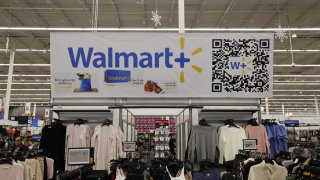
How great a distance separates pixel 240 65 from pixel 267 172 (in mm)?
2578

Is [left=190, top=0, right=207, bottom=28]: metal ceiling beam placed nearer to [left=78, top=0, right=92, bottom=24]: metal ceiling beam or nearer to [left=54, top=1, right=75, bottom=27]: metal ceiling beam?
[left=78, top=0, right=92, bottom=24]: metal ceiling beam

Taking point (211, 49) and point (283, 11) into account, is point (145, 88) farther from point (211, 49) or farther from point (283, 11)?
point (283, 11)

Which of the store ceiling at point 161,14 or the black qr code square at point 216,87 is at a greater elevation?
the store ceiling at point 161,14

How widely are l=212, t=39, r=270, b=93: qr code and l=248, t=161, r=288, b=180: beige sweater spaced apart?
2193 mm

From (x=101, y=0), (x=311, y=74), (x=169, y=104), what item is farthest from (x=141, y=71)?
(x=311, y=74)

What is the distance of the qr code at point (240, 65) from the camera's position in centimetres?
639

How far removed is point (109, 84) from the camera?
6.33 meters

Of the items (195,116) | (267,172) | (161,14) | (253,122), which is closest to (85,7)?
(161,14)

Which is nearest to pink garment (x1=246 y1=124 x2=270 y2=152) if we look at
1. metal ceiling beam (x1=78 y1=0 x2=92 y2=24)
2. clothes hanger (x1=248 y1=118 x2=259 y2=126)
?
clothes hanger (x1=248 y1=118 x2=259 y2=126)

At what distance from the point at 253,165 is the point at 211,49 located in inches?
106

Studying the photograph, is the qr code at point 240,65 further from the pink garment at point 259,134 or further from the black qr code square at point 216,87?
the pink garment at point 259,134

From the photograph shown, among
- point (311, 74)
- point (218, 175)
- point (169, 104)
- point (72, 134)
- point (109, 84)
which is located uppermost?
point (311, 74)

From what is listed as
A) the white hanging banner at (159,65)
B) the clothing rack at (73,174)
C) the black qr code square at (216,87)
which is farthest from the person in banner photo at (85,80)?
A: the clothing rack at (73,174)

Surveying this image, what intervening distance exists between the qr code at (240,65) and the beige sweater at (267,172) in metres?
2.19
